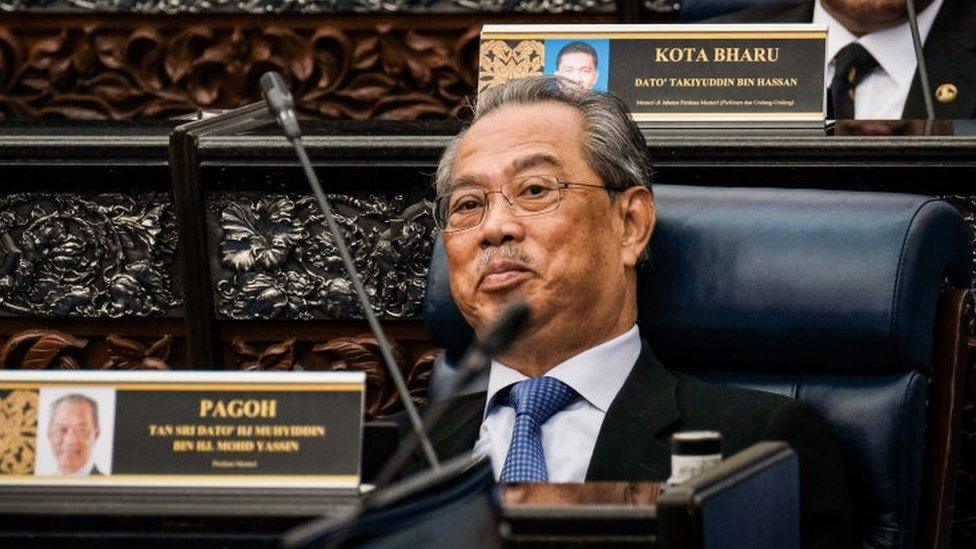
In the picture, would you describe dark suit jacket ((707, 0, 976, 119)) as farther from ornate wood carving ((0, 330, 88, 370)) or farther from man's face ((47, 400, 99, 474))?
man's face ((47, 400, 99, 474))

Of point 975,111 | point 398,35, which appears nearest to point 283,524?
point 975,111

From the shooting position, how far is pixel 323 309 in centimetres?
246

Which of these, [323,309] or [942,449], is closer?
[942,449]

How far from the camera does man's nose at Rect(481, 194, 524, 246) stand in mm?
2029

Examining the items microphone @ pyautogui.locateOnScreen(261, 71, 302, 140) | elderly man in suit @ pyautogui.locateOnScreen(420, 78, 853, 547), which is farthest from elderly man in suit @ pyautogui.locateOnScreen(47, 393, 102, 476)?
elderly man in suit @ pyautogui.locateOnScreen(420, 78, 853, 547)

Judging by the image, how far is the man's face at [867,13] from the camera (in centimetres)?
291

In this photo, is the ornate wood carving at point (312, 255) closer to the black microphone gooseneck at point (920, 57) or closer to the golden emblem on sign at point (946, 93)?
the black microphone gooseneck at point (920, 57)

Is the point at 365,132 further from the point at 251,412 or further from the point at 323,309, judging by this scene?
the point at 251,412

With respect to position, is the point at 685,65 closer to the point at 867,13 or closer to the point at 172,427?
the point at 867,13

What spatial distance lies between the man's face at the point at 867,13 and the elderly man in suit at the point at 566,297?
898 mm

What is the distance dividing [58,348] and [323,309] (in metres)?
0.37

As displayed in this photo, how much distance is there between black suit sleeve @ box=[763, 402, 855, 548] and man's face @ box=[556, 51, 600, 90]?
1.94ft

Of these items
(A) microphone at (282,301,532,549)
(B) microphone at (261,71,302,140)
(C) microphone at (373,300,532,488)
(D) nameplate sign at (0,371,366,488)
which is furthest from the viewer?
(B) microphone at (261,71,302,140)

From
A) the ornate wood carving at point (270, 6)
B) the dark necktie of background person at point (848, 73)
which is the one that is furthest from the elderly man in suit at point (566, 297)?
the ornate wood carving at point (270, 6)
